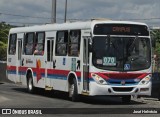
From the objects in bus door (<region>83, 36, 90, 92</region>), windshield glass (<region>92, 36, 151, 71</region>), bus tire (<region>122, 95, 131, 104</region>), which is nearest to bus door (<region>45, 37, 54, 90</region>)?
bus door (<region>83, 36, 90, 92</region>)

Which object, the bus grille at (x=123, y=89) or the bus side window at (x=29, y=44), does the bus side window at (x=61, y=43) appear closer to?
A: the bus side window at (x=29, y=44)

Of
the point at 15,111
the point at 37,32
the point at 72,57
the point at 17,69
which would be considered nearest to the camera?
the point at 15,111

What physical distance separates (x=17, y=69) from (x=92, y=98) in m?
5.14

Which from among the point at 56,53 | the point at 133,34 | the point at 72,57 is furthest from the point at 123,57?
the point at 56,53

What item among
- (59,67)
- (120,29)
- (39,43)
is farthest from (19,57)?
(120,29)

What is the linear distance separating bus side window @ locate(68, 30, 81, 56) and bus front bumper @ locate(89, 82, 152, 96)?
1.92 metres

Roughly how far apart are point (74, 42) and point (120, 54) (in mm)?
2219

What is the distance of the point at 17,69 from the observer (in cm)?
2658

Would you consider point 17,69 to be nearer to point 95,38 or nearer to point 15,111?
point 95,38

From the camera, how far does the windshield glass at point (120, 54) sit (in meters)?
19.1

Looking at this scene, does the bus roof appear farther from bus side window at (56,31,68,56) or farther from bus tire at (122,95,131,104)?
bus tire at (122,95,131,104)

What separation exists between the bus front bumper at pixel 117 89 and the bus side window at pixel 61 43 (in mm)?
2997

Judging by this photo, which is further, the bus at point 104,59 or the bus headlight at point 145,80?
the bus headlight at point 145,80

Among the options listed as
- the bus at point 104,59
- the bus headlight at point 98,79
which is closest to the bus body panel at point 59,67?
the bus at point 104,59
